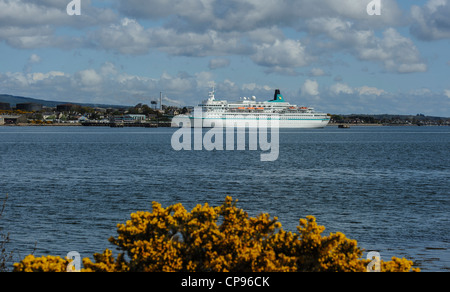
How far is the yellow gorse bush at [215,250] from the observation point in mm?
9148

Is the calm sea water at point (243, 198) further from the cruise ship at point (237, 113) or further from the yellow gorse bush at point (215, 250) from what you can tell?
the cruise ship at point (237, 113)

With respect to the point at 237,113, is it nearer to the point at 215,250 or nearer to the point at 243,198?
the point at 243,198

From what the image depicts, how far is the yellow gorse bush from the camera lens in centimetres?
915

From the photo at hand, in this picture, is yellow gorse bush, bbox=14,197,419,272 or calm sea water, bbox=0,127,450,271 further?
calm sea water, bbox=0,127,450,271

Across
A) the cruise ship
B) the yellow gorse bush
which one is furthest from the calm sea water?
the cruise ship

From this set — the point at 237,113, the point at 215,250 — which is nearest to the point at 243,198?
the point at 215,250

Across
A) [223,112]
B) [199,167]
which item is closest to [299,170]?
[199,167]

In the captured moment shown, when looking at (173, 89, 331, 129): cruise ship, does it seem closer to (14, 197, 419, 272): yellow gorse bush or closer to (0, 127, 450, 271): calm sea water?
(0, 127, 450, 271): calm sea water

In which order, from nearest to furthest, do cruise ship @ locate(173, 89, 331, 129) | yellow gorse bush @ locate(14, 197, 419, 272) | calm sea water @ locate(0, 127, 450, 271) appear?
1. yellow gorse bush @ locate(14, 197, 419, 272)
2. calm sea water @ locate(0, 127, 450, 271)
3. cruise ship @ locate(173, 89, 331, 129)

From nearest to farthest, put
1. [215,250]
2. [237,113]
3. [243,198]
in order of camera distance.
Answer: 1. [215,250]
2. [243,198]
3. [237,113]

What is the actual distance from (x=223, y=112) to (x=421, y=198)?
154226 millimetres

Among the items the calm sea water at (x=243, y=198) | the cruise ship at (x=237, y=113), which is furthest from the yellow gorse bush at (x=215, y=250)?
the cruise ship at (x=237, y=113)

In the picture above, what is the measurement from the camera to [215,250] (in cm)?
954
